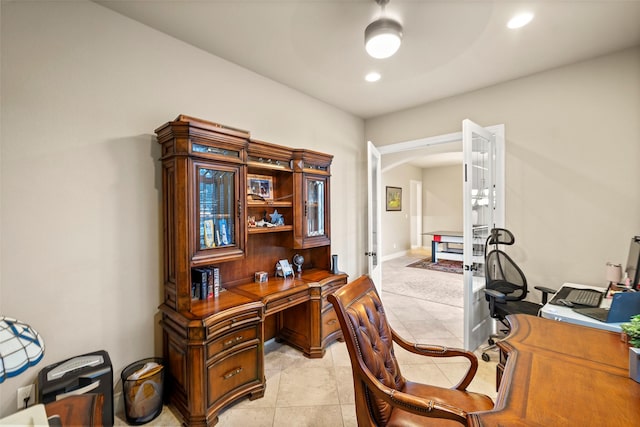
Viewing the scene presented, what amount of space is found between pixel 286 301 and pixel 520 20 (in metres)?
3.05

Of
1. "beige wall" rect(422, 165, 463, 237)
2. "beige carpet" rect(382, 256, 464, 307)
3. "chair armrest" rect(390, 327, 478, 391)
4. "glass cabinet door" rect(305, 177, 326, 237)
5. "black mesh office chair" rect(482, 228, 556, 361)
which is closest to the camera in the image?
"chair armrest" rect(390, 327, 478, 391)

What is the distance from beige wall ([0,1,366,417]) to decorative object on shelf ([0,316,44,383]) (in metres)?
0.90

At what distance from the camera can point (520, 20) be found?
2100 mm

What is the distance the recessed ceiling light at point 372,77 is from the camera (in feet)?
9.56

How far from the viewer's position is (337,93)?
135 inches

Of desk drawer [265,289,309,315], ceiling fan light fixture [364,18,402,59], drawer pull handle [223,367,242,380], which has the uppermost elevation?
ceiling fan light fixture [364,18,402,59]

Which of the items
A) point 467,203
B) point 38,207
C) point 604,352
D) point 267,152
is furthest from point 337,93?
point 604,352

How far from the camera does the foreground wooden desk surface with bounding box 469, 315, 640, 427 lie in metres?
0.89

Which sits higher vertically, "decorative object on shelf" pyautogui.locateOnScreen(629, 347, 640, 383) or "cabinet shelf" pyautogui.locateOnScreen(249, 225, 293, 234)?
"cabinet shelf" pyautogui.locateOnScreen(249, 225, 293, 234)

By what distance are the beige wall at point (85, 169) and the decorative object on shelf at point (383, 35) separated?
5.07 ft

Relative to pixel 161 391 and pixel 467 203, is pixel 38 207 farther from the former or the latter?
pixel 467 203

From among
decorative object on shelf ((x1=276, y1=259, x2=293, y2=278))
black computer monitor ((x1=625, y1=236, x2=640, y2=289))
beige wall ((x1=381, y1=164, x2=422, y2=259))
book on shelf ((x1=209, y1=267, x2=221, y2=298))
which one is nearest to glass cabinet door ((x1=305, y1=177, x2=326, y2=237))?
decorative object on shelf ((x1=276, y1=259, x2=293, y2=278))

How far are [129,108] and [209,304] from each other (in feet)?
5.38

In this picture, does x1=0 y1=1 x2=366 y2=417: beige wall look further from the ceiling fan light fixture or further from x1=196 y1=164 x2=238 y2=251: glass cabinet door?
the ceiling fan light fixture
